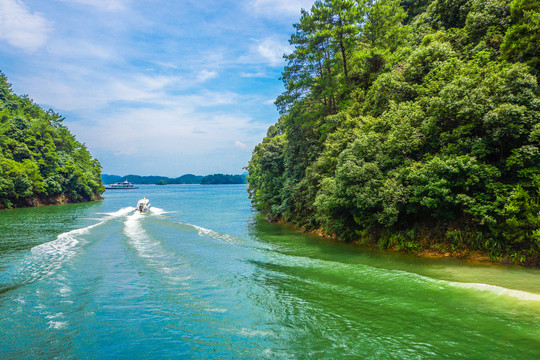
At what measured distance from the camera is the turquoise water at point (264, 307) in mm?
6734

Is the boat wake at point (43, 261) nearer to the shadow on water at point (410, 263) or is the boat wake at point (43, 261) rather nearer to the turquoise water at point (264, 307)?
the turquoise water at point (264, 307)

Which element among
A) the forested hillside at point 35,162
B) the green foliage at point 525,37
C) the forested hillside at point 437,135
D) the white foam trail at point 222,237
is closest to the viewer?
the forested hillside at point 437,135

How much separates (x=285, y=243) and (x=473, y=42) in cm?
1654

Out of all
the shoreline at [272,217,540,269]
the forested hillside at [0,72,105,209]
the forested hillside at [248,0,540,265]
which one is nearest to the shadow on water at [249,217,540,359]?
the shoreline at [272,217,540,269]

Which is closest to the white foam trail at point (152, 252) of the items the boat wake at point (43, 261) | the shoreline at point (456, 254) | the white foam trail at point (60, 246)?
the boat wake at point (43, 261)

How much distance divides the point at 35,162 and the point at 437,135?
66.9m

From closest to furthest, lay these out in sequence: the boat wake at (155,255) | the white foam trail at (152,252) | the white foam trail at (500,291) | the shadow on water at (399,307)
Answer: the shadow on water at (399,307), the white foam trail at (500,291), the boat wake at (155,255), the white foam trail at (152,252)

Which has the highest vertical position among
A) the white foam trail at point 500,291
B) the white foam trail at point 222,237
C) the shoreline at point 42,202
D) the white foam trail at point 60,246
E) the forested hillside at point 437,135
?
the forested hillside at point 437,135

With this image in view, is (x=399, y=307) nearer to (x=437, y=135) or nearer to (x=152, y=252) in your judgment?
(x=437, y=135)

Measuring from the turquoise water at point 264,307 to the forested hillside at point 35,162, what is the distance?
41231 mm

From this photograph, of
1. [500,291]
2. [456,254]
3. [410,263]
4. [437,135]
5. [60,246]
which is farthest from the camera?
[60,246]

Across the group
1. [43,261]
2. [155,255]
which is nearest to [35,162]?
[43,261]

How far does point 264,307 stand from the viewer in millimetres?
9109

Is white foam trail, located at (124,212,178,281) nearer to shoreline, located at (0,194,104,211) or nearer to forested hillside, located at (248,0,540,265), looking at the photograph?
forested hillside, located at (248,0,540,265)
